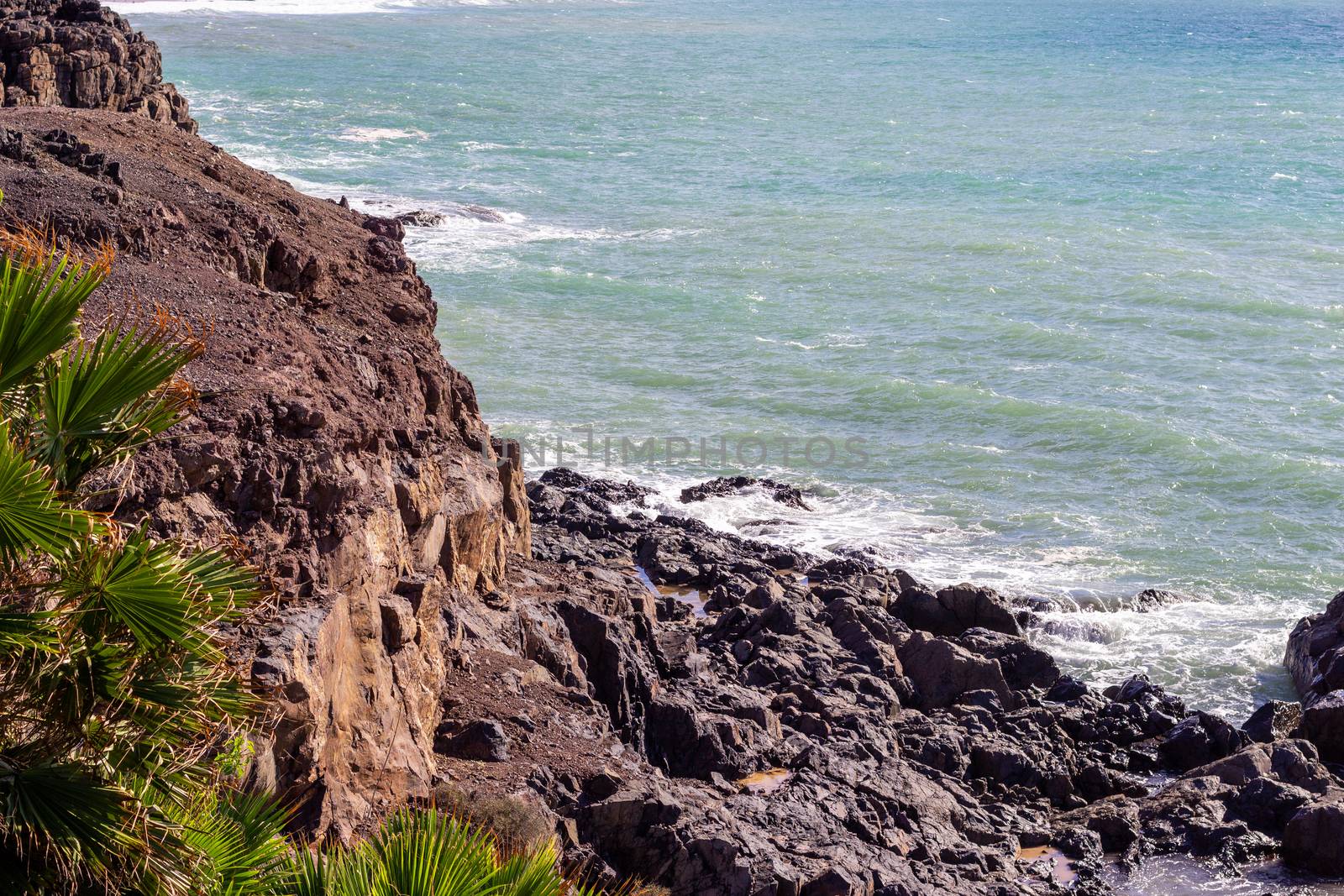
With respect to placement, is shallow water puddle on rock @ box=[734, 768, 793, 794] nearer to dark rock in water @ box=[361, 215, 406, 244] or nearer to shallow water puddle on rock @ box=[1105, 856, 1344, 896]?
shallow water puddle on rock @ box=[1105, 856, 1344, 896]

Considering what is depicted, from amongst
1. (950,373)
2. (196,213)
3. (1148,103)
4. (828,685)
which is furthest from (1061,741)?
(1148,103)

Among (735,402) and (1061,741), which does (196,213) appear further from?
(735,402)

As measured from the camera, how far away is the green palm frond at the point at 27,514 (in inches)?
231

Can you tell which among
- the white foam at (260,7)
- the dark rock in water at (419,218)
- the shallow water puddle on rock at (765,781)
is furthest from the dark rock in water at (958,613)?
the white foam at (260,7)

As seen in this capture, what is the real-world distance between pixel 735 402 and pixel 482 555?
17.4 meters

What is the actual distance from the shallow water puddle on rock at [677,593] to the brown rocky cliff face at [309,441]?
3.84 meters

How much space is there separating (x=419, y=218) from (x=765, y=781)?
35.1 metres

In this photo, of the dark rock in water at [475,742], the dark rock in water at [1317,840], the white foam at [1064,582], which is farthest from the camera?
the white foam at [1064,582]

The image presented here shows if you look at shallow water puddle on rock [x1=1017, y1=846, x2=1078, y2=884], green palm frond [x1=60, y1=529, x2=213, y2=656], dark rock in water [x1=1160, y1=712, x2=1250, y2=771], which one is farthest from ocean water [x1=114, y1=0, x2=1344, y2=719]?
green palm frond [x1=60, y1=529, x2=213, y2=656]

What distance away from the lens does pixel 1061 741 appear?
1797 centimetres

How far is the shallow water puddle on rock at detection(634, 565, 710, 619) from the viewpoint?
71.0ft

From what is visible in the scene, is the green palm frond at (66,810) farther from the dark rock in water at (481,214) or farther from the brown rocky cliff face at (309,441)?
the dark rock in water at (481,214)

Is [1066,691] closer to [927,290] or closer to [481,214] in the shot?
[927,290]

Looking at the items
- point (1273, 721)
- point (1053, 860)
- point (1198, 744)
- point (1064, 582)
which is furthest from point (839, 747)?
point (1064, 582)
